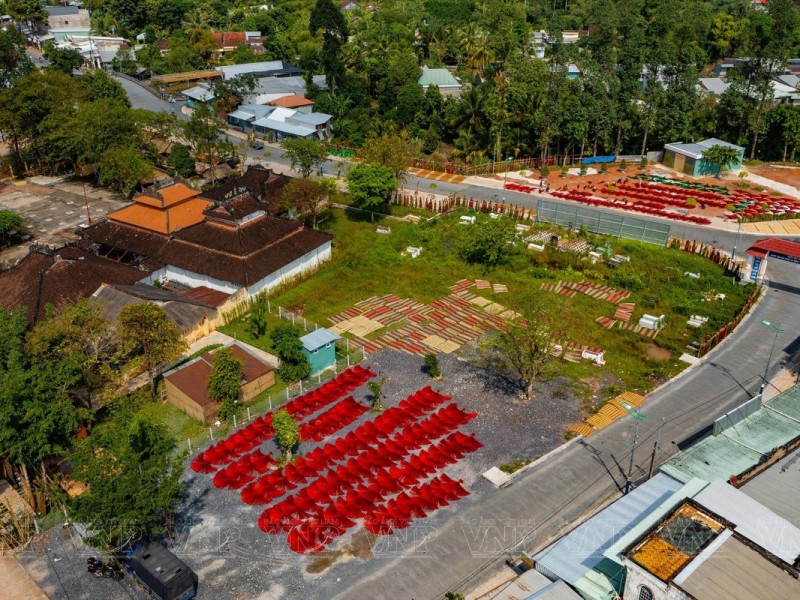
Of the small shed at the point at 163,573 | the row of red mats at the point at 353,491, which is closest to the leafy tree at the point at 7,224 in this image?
the row of red mats at the point at 353,491

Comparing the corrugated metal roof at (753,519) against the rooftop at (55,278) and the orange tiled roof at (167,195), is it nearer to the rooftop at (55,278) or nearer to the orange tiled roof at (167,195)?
the rooftop at (55,278)

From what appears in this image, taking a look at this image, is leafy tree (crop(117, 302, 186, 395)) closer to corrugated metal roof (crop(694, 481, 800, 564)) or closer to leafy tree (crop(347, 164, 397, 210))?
leafy tree (crop(347, 164, 397, 210))

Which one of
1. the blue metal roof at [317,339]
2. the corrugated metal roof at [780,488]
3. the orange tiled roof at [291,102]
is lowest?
the corrugated metal roof at [780,488]

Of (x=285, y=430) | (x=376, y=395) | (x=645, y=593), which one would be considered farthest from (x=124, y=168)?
(x=645, y=593)

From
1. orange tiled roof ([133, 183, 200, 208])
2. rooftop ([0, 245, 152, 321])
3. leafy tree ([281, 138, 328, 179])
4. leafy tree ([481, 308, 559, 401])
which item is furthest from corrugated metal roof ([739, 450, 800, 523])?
leafy tree ([281, 138, 328, 179])

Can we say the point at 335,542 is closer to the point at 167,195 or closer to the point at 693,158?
the point at 167,195
